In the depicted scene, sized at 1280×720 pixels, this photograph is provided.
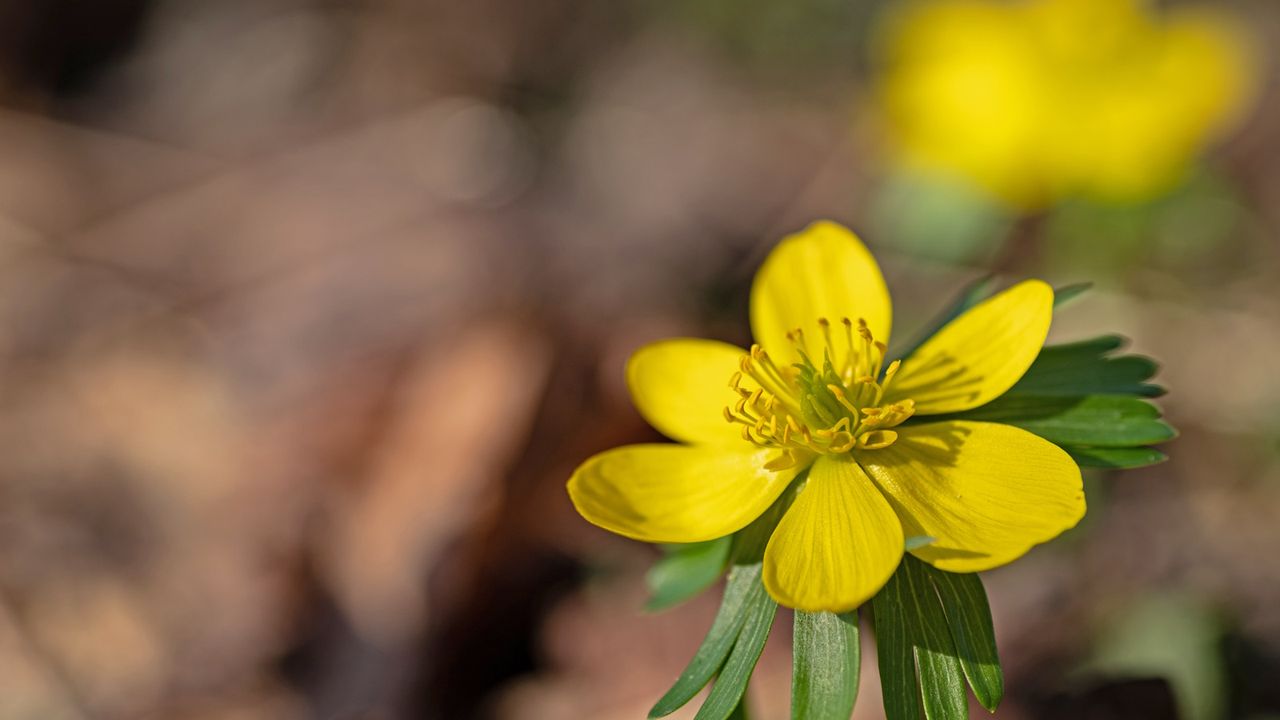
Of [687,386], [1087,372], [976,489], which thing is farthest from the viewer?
[687,386]

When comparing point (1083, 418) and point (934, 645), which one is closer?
point (934, 645)

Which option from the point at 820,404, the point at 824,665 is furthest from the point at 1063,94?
the point at 824,665

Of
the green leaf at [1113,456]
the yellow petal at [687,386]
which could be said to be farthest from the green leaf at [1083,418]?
the yellow petal at [687,386]

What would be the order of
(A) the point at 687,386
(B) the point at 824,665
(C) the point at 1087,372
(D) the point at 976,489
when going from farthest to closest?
(A) the point at 687,386 → (C) the point at 1087,372 → (D) the point at 976,489 → (B) the point at 824,665

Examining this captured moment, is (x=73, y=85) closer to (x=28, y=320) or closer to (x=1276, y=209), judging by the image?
(x=28, y=320)

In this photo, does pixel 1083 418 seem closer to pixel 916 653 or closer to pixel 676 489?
pixel 916 653

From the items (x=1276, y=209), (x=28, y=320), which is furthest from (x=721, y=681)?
(x=28, y=320)

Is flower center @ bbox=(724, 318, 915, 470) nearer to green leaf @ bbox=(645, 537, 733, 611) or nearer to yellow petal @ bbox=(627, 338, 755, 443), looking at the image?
yellow petal @ bbox=(627, 338, 755, 443)
